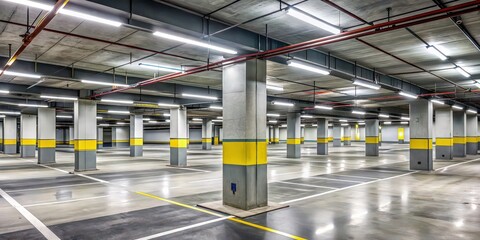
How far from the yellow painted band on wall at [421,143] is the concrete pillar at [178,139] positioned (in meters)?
13.9

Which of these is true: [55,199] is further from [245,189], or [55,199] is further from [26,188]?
[245,189]

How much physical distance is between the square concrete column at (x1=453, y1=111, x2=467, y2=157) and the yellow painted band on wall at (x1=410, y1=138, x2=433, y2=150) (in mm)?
A: 12914

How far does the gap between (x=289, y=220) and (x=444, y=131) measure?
74.3 ft

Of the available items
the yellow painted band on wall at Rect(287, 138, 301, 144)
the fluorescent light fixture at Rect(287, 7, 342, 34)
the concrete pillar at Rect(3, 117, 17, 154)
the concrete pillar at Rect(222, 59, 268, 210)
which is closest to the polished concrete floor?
the concrete pillar at Rect(222, 59, 268, 210)

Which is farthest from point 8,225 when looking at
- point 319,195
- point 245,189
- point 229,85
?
point 319,195

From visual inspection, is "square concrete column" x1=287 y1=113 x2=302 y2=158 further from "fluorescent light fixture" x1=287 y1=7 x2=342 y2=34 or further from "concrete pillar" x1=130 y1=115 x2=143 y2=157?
"fluorescent light fixture" x1=287 y1=7 x2=342 y2=34

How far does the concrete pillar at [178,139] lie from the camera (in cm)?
2136

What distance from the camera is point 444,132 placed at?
2480 cm

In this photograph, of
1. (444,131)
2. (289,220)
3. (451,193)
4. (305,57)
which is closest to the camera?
(289,220)

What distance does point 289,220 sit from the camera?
7.50m

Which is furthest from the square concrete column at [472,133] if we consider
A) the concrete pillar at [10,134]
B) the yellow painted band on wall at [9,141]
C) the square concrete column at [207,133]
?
the yellow painted band on wall at [9,141]

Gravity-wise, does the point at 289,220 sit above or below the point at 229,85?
below

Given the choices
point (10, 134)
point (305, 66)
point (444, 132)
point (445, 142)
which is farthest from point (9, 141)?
point (445, 142)

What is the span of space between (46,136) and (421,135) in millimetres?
24730
